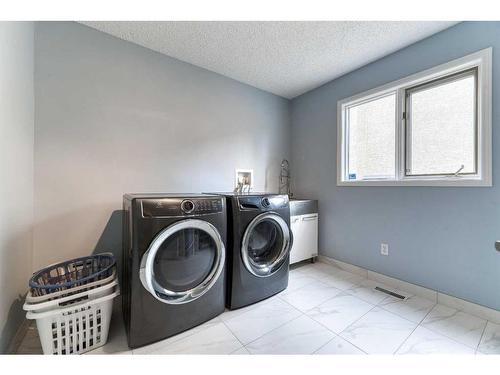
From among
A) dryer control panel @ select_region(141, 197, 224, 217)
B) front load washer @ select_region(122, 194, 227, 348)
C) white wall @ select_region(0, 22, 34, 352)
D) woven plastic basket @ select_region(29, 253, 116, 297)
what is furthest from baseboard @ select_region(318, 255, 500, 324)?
white wall @ select_region(0, 22, 34, 352)

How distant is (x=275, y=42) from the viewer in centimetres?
175

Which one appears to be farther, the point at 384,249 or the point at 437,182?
the point at 384,249

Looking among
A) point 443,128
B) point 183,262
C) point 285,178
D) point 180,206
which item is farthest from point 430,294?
point 180,206

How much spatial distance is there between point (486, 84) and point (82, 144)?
304 centimetres

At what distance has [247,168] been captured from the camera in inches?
101

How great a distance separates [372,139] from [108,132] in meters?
2.58

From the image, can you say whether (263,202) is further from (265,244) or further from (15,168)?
(15,168)

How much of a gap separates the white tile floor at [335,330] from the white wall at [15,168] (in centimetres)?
59

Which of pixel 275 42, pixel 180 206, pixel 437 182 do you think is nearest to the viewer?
pixel 180 206

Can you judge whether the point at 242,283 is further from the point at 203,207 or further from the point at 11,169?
the point at 11,169

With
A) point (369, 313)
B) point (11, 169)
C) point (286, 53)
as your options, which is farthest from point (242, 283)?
point (286, 53)

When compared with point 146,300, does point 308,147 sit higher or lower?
higher

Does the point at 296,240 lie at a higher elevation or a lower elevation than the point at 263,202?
lower

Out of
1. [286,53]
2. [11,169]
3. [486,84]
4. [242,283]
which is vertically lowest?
[242,283]
